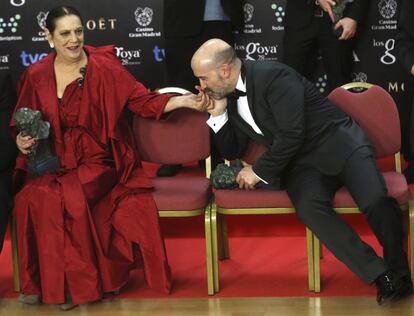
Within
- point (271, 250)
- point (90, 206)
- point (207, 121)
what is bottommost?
point (271, 250)

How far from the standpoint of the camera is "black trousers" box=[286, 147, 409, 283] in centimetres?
454

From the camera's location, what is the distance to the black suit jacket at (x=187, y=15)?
6.23 metres

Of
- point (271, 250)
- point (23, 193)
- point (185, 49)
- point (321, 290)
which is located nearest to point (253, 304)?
point (321, 290)

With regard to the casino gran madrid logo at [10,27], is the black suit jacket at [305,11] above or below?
above

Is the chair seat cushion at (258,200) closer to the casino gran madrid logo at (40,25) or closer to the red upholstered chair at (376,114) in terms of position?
the red upholstered chair at (376,114)

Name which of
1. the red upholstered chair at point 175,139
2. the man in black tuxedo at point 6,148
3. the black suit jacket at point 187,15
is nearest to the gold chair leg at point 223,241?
the red upholstered chair at point 175,139

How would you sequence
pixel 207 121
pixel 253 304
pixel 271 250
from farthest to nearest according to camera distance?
pixel 271 250 → pixel 207 121 → pixel 253 304

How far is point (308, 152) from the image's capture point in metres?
4.89

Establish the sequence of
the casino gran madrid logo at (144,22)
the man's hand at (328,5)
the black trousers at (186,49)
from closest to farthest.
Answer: the man's hand at (328,5) < the black trousers at (186,49) < the casino gran madrid logo at (144,22)

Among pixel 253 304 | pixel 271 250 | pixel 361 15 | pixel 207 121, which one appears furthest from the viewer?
pixel 361 15

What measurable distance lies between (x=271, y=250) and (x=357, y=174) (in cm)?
98

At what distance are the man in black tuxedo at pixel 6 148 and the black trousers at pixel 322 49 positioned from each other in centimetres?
204

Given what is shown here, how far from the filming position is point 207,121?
5.07 metres

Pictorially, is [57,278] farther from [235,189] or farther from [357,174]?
[357,174]
